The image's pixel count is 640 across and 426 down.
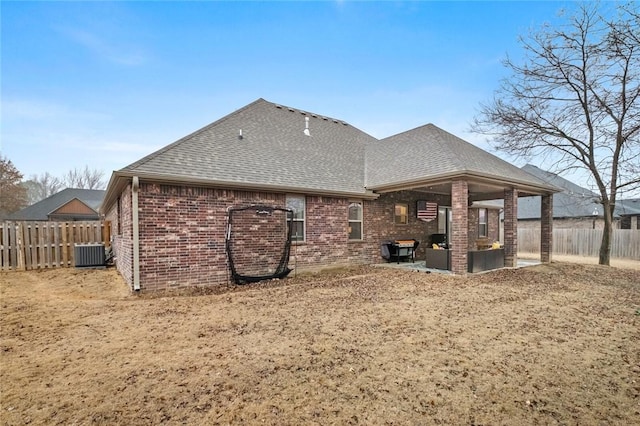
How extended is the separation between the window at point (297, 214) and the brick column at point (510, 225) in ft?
23.7

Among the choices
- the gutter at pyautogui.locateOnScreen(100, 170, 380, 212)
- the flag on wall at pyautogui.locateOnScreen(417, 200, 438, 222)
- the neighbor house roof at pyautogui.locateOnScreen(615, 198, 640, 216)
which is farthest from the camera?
the neighbor house roof at pyautogui.locateOnScreen(615, 198, 640, 216)

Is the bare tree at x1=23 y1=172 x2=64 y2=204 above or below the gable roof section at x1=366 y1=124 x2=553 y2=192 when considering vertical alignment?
above

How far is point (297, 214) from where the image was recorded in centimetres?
1021

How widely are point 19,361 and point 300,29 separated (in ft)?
37.4

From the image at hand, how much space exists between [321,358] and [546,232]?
1309 centimetres

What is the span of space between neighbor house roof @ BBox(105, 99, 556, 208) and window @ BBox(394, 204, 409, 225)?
183 cm

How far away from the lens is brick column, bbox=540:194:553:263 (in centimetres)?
1262

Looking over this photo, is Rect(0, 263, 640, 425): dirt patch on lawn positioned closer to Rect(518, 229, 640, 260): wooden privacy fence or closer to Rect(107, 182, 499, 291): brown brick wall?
Rect(107, 182, 499, 291): brown brick wall

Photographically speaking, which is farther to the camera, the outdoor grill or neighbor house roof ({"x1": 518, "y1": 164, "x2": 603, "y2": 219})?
neighbor house roof ({"x1": 518, "y1": 164, "x2": 603, "y2": 219})

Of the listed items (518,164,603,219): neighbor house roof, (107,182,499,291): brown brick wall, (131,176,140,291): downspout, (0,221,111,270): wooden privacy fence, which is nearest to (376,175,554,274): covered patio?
(107,182,499,291): brown brick wall

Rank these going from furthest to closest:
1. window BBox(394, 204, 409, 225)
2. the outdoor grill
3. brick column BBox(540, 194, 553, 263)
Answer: window BBox(394, 204, 409, 225) → brick column BBox(540, 194, 553, 263) → the outdoor grill

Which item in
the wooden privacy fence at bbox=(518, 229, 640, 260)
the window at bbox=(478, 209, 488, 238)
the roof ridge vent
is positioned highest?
the roof ridge vent

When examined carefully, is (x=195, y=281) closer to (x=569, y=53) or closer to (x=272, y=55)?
(x=272, y=55)

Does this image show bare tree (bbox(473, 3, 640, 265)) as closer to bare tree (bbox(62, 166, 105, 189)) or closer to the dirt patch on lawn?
the dirt patch on lawn
